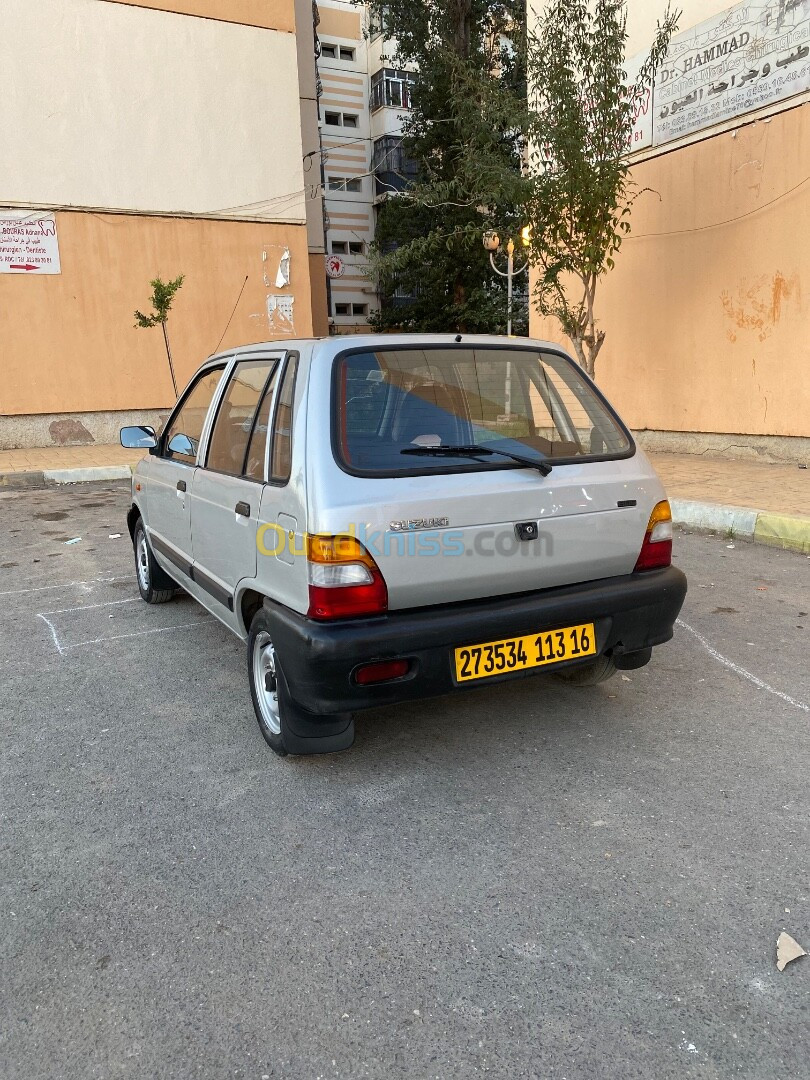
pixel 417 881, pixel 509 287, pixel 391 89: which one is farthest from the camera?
pixel 391 89

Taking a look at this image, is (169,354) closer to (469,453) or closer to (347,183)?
(469,453)

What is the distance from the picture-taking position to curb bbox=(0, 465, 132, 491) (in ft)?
37.6

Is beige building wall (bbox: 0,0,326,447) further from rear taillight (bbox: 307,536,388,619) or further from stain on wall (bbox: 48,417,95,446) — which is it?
rear taillight (bbox: 307,536,388,619)

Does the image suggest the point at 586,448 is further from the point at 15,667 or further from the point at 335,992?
the point at 15,667

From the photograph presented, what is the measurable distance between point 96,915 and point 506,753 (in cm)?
158

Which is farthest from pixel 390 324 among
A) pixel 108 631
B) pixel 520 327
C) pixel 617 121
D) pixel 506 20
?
pixel 108 631

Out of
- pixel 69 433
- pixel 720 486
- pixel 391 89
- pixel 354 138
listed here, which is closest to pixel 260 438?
pixel 720 486

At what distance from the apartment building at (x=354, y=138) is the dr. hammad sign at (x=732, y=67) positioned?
24591 millimetres

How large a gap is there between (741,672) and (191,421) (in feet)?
10.4

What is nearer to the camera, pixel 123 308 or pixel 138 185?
pixel 138 185

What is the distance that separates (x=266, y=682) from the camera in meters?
3.14

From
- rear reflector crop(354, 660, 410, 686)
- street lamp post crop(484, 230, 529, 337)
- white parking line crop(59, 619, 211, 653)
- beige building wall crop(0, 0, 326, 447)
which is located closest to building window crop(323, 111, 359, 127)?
beige building wall crop(0, 0, 326, 447)

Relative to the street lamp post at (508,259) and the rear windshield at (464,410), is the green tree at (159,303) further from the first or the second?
the rear windshield at (464,410)

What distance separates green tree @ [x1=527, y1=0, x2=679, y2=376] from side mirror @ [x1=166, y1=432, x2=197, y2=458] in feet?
20.5
